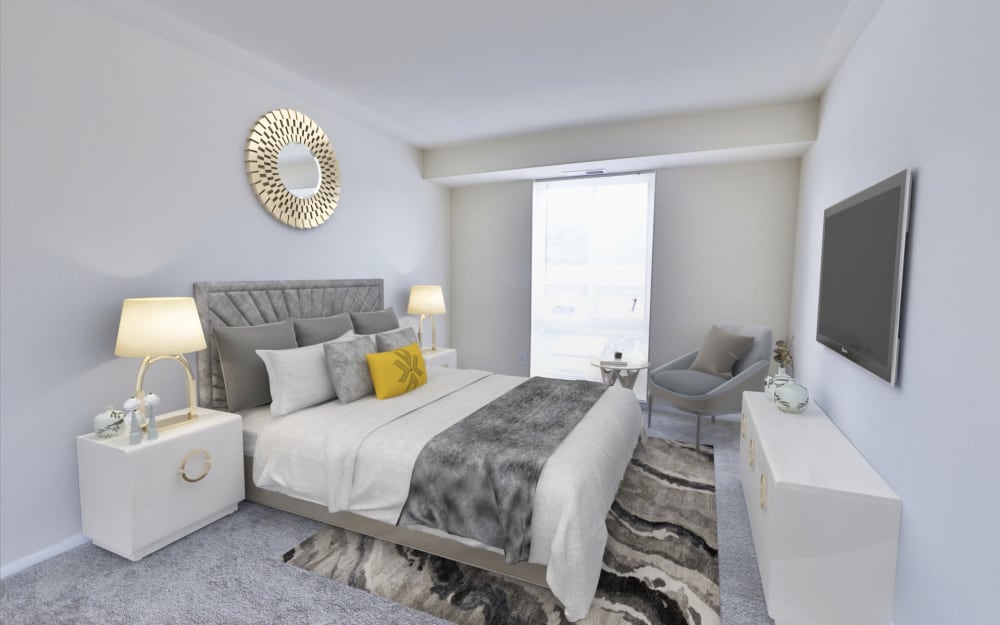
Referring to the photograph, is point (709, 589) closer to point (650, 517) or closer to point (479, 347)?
point (650, 517)

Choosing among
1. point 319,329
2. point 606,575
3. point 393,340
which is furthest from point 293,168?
point 606,575

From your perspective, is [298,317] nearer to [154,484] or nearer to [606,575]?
[154,484]

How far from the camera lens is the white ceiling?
93.9 inches

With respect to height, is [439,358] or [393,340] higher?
[393,340]

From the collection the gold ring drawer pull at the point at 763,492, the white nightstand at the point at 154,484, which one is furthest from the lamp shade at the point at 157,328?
the gold ring drawer pull at the point at 763,492

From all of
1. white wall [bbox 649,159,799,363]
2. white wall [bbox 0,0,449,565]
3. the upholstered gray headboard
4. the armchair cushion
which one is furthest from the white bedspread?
white wall [bbox 649,159,799,363]

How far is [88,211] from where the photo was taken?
92.1 inches

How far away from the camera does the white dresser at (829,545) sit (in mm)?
1728

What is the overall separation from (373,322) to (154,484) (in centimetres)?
190

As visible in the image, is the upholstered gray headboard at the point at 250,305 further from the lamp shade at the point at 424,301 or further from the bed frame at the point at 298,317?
the lamp shade at the point at 424,301

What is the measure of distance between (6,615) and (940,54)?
13.4 feet

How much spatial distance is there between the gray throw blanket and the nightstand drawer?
1099 millimetres

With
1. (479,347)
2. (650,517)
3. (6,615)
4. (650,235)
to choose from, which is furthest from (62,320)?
(650,235)

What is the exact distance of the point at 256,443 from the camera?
2.60 m
